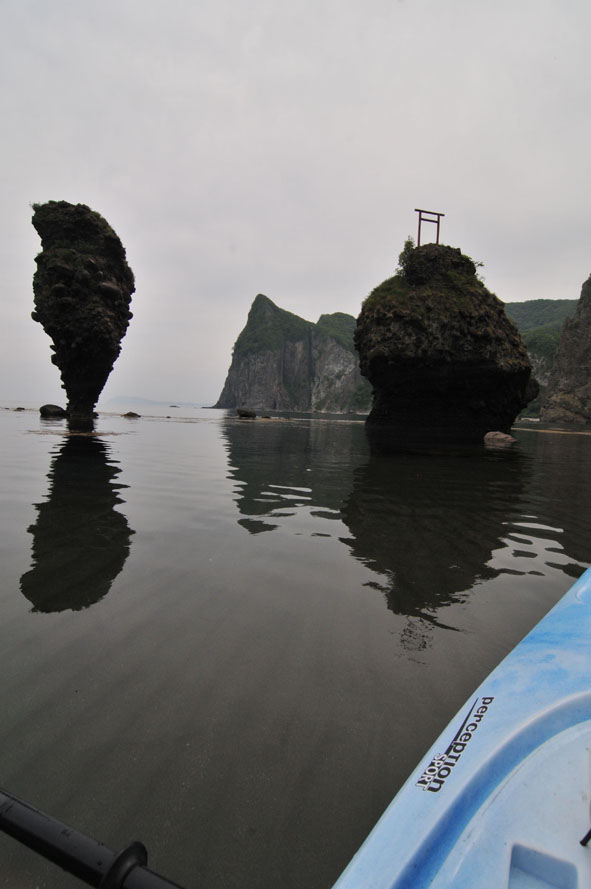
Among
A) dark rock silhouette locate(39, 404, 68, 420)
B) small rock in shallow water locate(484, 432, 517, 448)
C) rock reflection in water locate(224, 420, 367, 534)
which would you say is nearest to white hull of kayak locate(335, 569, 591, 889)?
rock reflection in water locate(224, 420, 367, 534)

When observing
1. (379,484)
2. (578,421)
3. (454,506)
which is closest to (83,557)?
(454,506)

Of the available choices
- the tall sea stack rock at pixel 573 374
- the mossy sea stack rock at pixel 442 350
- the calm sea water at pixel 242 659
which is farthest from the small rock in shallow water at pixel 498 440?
the tall sea stack rock at pixel 573 374

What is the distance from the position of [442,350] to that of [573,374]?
91.9 m

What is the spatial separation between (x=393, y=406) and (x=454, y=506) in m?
24.8

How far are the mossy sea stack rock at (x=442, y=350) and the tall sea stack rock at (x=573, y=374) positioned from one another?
76.7m

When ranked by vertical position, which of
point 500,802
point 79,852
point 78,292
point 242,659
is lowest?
point 242,659

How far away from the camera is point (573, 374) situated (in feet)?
322

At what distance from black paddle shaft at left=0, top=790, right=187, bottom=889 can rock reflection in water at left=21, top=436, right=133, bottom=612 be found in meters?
2.70

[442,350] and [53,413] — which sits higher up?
[442,350]

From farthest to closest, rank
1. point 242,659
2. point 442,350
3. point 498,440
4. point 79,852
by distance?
1. point 442,350
2. point 498,440
3. point 242,659
4. point 79,852

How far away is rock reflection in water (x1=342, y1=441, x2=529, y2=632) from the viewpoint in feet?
13.8

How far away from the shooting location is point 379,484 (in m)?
9.96

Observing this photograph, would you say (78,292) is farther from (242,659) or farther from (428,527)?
(242,659)

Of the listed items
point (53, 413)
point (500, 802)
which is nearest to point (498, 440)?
point (500, 802)
